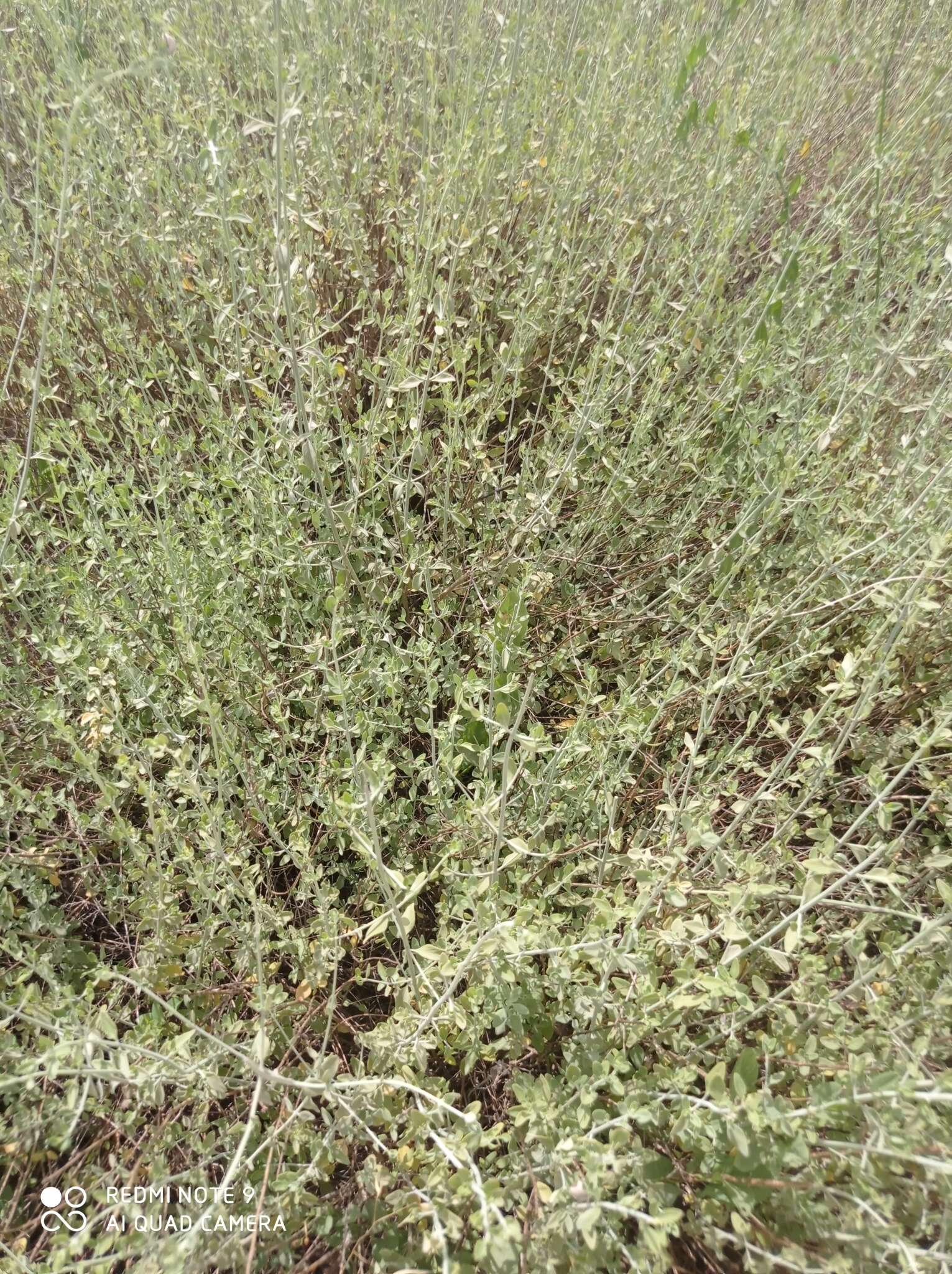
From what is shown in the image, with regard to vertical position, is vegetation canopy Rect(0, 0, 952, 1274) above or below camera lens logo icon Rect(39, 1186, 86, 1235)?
above

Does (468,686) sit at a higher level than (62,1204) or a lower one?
higher

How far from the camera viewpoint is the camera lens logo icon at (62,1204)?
3.71 feet

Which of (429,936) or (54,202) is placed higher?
(54,202)

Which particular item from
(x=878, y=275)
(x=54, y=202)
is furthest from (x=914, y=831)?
(x=54, y=202)

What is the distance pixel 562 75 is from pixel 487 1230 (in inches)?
132

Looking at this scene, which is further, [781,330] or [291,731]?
[781,330]

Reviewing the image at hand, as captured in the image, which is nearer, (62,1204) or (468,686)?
(62,1204)

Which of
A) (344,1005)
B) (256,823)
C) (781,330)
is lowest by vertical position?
(344,1005)

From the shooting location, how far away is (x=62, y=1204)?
1184mm

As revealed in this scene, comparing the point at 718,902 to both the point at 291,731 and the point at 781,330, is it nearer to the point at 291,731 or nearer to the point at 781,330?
the point at 291,731

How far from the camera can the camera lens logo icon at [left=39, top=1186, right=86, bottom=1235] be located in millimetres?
1132

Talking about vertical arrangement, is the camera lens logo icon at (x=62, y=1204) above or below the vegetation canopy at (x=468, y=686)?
below

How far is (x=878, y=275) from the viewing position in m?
2.20

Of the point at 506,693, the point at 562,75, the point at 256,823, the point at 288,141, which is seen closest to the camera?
the point at 506,693
